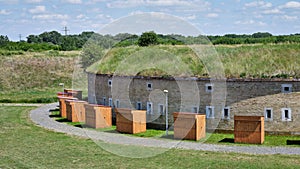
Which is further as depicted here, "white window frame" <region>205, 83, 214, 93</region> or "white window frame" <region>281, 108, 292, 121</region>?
"white window frame" <region>205, 83, 214, 93</region>

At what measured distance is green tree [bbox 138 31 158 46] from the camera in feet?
112

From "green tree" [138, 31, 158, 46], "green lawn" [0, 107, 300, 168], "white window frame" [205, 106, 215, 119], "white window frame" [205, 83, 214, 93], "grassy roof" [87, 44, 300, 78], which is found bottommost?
"green lawn" [0, 107, 300, 168]

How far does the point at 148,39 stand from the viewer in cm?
3422

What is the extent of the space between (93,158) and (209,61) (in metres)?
11.9

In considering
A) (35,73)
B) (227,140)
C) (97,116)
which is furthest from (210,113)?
(35,73)

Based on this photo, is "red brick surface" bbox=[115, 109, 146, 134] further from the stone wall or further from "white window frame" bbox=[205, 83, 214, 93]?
"white window frame" bbox=[205, 83, 214, 93]

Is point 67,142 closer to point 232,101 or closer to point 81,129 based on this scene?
point 81,129

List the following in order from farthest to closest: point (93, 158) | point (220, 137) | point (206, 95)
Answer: point (206, 95), point (220, 137), point (93, 158)

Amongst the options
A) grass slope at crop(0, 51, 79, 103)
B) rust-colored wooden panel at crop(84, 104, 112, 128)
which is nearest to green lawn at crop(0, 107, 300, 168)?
rust-colored wooden panel at crop(84, 104, 112, 128)

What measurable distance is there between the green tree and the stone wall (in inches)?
235

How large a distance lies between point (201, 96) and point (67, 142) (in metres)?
8.11

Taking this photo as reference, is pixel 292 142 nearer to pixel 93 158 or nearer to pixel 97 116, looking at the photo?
pixel 93 158

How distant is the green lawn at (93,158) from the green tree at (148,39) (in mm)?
13766

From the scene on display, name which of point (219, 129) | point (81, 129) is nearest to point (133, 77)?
point (81, 129)
